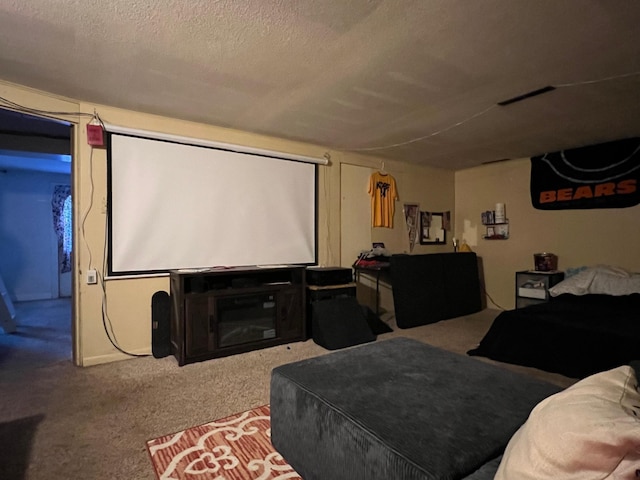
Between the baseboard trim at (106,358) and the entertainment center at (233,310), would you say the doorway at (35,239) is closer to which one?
the baseboard trim at (106,358)

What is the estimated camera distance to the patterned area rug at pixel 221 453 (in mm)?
1533

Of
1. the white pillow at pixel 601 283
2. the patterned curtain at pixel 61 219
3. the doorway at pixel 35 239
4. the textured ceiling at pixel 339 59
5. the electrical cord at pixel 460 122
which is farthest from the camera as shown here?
the patterned curtain at pixel 61 219

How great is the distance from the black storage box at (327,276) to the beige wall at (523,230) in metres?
2.73

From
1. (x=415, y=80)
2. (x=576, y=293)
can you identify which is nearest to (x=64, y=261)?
(x=415, y=80)

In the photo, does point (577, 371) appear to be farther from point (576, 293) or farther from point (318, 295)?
point (318, 295)

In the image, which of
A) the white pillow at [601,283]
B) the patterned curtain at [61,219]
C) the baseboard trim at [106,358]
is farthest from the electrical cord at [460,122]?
the patterned curtain at [61,219]

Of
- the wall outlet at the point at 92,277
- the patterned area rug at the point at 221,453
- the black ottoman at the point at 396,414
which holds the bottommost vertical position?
the patterned area rug at the point at 221,453

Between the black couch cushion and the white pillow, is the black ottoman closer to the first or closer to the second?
the black couch cushion

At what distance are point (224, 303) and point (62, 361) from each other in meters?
1.44

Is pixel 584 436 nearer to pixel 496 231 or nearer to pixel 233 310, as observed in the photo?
pixel 233 310

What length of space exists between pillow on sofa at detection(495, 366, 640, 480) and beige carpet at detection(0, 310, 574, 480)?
5.05ft

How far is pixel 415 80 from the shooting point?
7.98 feet

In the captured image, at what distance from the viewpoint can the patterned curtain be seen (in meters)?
6.27

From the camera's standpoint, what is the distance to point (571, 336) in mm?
2588
